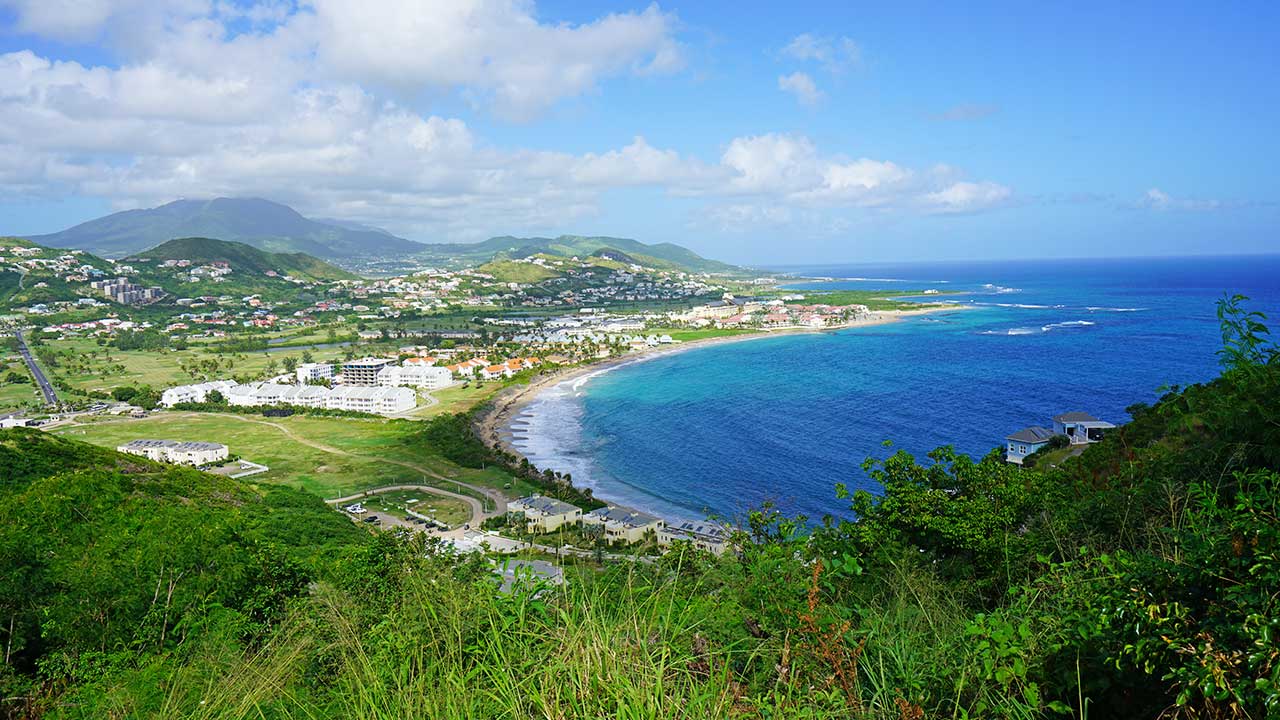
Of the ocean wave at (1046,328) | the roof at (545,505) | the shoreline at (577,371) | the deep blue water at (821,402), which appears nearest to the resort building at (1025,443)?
the deep blue water at (821,402)

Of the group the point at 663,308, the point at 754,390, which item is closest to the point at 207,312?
the point at 663,308

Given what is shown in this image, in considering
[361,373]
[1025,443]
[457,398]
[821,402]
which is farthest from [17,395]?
[1025,443]

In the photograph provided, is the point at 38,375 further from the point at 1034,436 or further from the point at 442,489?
the point at 1034,436

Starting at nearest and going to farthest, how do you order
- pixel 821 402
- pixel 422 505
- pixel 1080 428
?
pixel 1080 428, pixel 422 505, pixel 821 402

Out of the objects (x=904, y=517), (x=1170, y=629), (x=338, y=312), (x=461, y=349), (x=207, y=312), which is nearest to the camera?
(x=1170, y=629)

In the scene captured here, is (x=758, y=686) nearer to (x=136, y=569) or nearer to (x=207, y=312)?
Result: (x=136, y=569)

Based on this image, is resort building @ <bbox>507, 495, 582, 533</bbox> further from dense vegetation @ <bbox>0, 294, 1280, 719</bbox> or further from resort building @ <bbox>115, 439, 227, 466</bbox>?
resort building @ <bbox>115, 439, 227, 466</bbox>
